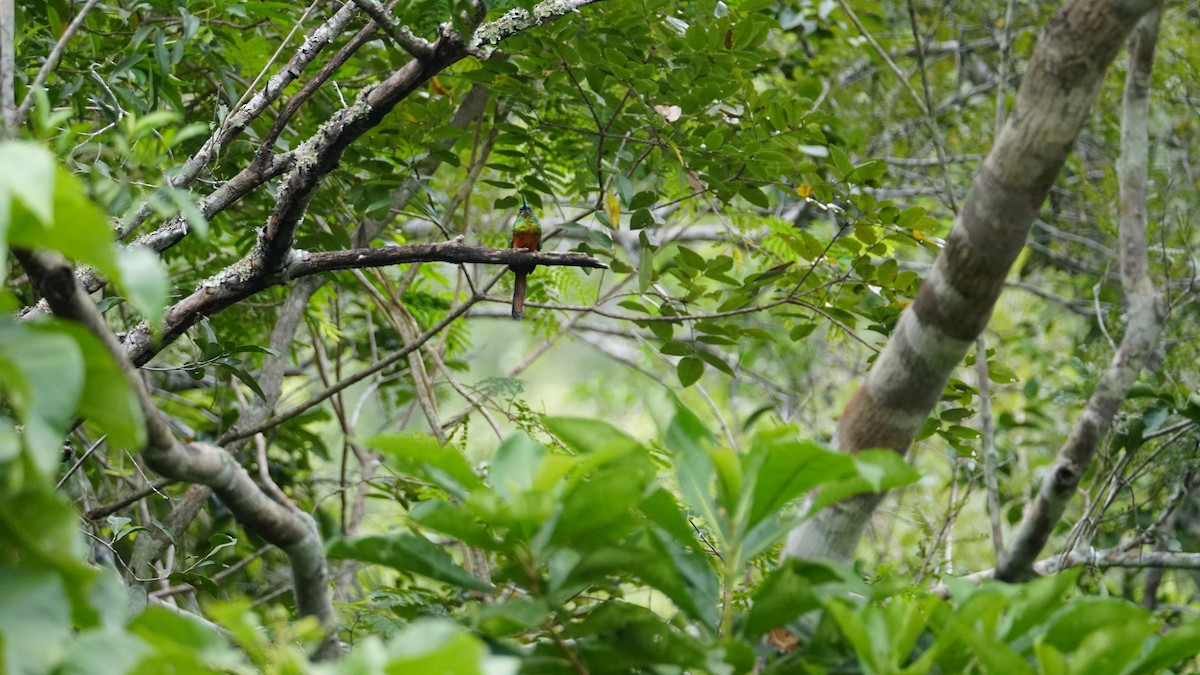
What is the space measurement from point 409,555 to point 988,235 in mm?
607

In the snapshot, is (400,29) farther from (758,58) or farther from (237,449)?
(237,449)

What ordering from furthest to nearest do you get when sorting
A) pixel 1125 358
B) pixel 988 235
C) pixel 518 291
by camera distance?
pixel 1125 358 → pixel 518 291 → pixel 988 235

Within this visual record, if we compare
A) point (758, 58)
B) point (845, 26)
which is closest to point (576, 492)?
point (758, 58)

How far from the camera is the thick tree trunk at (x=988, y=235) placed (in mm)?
948

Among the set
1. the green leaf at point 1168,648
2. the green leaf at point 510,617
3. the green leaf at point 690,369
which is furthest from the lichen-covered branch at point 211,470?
the green leaf at point 690,369

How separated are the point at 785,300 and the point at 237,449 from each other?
49.4 inches

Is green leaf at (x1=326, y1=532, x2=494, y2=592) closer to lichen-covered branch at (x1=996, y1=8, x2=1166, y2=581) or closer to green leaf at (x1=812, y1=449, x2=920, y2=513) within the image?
green leaf at (x1=812, y1=449, x2=920, y2=513)

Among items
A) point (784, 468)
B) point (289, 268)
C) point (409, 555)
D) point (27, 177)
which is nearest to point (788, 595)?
point (784, 468)

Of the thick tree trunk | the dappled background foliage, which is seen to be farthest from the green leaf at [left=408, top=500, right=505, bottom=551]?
the thick tree trunk

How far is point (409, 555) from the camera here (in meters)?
0.84

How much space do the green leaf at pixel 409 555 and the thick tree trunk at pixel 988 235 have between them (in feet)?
1.12

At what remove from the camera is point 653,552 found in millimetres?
794

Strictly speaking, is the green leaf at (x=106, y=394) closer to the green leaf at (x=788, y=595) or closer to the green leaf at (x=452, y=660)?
the green leaf at (x=452, y=660)

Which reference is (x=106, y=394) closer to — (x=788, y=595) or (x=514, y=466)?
(x=514, y=466)
